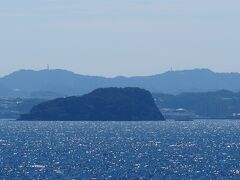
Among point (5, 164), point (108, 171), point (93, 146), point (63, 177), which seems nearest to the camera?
point (63, 177)

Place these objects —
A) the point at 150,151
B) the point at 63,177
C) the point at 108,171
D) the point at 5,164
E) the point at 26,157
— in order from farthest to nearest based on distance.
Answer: the point at 150,151, the point at 26,157, the point at 5,164, the point at 108,171, the point at 63,177

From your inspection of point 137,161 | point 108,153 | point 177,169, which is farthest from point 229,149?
point 177,169

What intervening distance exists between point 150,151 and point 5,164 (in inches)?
1527

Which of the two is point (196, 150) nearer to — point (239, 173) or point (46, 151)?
point (46, 151)

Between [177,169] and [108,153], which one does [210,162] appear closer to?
[177,169]

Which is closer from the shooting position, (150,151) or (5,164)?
(5,164)

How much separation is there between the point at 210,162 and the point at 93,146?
50.2m

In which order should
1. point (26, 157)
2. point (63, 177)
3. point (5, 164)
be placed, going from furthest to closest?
point (26, 157)
point (5, 164)
point (63, 177)

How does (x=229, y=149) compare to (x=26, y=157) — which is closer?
(x=26, y=157)

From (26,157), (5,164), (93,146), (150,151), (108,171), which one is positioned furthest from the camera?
(93,146)

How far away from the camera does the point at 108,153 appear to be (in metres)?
158

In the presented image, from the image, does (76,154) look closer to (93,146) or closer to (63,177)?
(93,146)

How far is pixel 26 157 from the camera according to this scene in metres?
149

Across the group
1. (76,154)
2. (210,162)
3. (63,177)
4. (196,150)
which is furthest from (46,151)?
(63,177)
